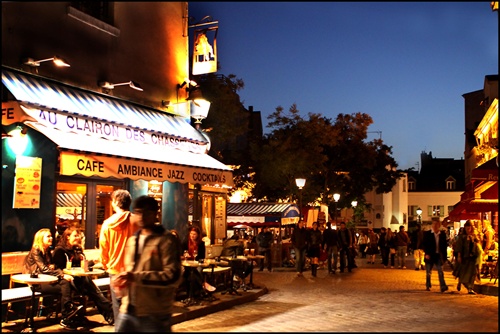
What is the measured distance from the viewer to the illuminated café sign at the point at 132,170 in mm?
11367

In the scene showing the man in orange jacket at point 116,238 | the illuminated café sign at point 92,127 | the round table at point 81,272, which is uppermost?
the illuminated café sign at point 92,127

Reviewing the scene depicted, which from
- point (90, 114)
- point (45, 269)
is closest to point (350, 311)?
point (45, 269)

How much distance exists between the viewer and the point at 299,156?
35.4 m

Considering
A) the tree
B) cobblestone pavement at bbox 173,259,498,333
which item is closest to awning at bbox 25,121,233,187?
cobblestone pavement at bbox 173,259,498,333

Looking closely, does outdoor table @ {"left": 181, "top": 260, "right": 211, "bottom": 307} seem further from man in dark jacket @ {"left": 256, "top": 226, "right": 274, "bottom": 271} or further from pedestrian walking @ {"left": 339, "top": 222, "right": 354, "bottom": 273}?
man in dark jacket @ {"left": 256, "top": 226, "right": 274, "bottom": 271}

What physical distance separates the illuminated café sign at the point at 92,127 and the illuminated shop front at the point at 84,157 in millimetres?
19

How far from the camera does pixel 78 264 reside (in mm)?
11445

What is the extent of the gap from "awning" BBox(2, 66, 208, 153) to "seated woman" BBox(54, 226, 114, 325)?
212 cm

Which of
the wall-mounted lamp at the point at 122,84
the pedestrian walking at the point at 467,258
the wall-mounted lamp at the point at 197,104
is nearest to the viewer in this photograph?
the wall-mounted lamp at the point at 122,84

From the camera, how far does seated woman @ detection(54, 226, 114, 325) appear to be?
10742 mm

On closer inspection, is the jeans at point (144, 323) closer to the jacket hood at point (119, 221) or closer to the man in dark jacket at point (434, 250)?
the jacket hood at point (119, 221)

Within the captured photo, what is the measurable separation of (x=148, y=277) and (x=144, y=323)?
0.45 meters

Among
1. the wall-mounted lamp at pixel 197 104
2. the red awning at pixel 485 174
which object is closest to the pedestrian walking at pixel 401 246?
the red awning at pixel 485 174

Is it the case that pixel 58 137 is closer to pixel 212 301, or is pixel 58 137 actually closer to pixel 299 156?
pixel 212 301
